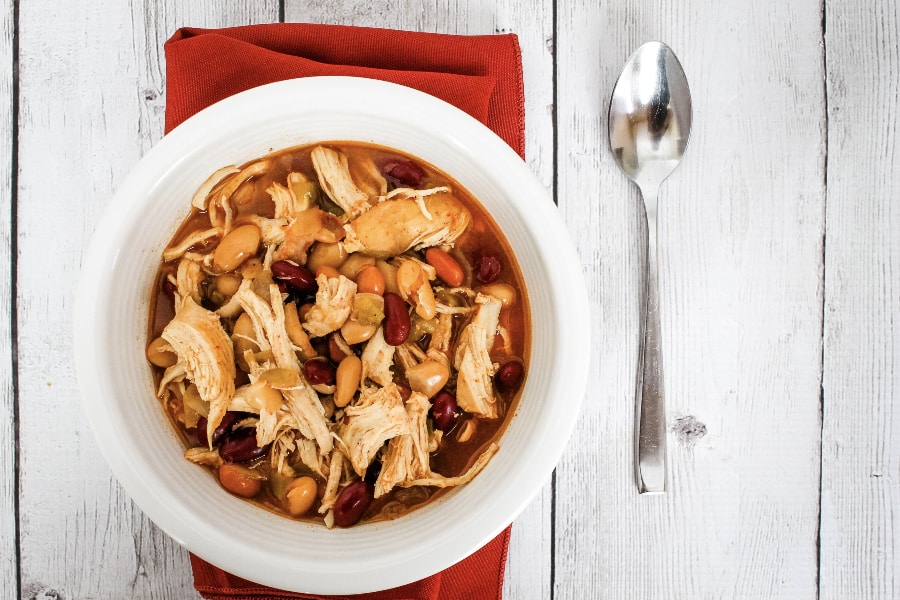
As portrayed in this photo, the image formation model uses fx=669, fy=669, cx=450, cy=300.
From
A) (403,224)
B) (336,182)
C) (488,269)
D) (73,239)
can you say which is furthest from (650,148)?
(73,239)

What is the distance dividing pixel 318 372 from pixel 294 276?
20cm

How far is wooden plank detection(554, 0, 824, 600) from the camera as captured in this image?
1.69 meters

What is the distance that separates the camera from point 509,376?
143 centimetres

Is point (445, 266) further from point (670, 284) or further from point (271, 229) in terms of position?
point (670, 284)

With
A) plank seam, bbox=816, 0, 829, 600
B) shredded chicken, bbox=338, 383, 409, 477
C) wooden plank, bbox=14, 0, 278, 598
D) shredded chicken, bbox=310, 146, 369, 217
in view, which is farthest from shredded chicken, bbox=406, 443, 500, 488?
plank seam, bbox=816, 0, 829, 600

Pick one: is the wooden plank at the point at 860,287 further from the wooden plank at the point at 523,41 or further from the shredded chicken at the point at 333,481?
the shredded chicken at the point at 333,481

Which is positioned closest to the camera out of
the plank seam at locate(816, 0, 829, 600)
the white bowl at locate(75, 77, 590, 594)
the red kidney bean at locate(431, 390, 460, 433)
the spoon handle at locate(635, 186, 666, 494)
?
the white bowl at locate(75, 77, 590, 594)

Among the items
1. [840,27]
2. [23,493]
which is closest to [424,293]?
[23,493]

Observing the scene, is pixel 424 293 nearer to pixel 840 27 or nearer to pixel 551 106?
pixel 551 106

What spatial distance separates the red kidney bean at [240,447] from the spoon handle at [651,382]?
2.98 feet

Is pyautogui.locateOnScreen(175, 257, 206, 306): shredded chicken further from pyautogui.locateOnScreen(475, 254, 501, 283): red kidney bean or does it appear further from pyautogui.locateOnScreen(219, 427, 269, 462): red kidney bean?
pyautogui.locateOnScreen(475, 254, 501, 283): red kidney bean

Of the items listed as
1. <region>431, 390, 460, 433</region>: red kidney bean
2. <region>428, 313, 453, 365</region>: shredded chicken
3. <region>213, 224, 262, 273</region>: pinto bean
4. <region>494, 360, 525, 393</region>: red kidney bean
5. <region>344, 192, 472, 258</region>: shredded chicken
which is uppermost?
<region>344, 192, 472, 258</region>: shredded chicken

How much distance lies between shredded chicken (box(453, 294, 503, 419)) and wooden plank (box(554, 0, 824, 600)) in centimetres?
37

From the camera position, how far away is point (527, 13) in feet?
5.59
